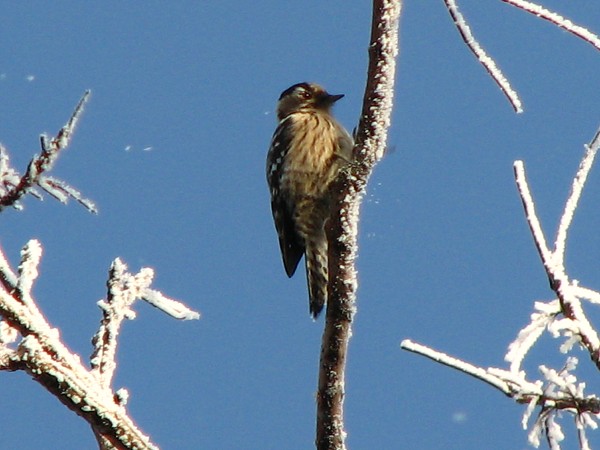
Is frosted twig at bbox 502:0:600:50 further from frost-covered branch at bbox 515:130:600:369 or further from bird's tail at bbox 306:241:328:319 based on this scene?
bird's tail at bbox 306:241:328:319

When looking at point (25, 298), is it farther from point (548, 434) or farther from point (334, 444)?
point (334, 444)

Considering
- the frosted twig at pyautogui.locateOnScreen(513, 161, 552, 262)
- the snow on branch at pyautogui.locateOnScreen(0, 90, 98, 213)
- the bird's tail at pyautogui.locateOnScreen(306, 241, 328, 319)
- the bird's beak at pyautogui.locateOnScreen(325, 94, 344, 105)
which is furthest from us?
the bird's beak at pyautogui.locateOnScreen(325, 94, 344, 105)

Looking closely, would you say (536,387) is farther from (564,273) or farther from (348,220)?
(348,220)

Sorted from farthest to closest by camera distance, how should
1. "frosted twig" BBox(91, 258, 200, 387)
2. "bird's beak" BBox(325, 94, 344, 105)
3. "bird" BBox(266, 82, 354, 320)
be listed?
"bird's beak" BBox(325, 94, 344, 105) → "bird" BBox(266, 82, 354, 320) → "frosted twig" BBox(91, 258, 200, 387)

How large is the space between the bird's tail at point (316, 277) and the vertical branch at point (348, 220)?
3.04 meters

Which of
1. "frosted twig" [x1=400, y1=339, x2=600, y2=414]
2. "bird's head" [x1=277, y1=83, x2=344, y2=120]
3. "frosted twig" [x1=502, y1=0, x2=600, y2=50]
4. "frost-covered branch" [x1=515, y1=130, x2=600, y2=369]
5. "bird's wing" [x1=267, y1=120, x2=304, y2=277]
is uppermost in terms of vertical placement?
"bird's head" [x1=277, y1=83, x2=344, y2=120]

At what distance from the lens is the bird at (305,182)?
740 centimetres

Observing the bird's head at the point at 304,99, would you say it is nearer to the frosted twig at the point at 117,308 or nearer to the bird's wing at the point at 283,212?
the bird's wing at the point at 283,212

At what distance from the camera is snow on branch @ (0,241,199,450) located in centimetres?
214

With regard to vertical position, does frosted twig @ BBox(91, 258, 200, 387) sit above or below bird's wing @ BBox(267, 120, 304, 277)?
below

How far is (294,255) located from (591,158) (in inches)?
218

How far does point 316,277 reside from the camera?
22.8 feet

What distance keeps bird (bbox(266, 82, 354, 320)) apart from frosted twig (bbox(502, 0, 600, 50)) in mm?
4577

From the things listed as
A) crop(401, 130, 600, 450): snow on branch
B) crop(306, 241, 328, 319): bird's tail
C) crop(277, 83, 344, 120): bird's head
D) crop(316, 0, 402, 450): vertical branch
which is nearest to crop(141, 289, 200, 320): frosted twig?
crop(401, 130, 600, 450): snow on branch
